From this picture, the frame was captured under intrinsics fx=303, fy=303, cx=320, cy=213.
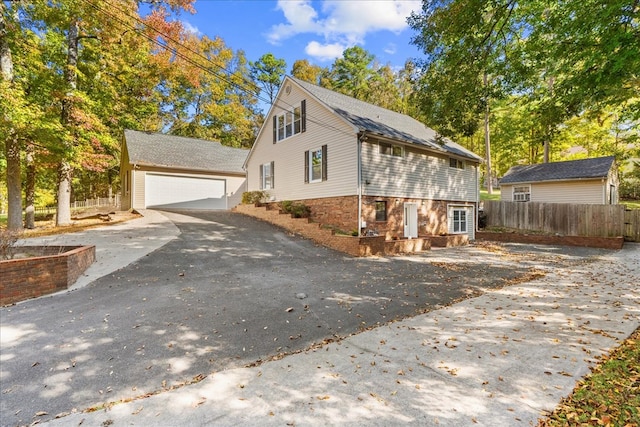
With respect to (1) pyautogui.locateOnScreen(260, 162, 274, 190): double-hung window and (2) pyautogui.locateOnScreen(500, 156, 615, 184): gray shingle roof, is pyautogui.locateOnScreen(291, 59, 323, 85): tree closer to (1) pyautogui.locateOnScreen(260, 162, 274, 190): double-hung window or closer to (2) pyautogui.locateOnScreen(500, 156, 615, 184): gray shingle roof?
(1) pyautogui.locateOnScreen(260, 162, 274, 190): double-hung window

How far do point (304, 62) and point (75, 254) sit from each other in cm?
3581

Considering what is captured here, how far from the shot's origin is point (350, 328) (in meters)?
4.87

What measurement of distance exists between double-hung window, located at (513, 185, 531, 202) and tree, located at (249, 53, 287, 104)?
27456 millimetres

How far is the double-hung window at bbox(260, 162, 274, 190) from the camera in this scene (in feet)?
57.1

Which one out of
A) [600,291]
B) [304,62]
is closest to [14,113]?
[600,291]

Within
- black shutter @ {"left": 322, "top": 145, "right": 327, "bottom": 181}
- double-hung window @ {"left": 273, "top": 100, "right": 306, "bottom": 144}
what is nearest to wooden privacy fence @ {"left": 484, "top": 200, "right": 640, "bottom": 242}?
black shutter @ {"left": 322, "top": 145, "right": 327, "bottom": 181}

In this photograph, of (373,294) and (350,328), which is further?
(373,294)

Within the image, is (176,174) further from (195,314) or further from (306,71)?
(306,71)

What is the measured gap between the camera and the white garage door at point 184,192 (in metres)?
19.3

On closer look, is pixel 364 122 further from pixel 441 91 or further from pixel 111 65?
pixel 111 65

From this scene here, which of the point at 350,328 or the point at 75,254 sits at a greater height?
the point at 75,254

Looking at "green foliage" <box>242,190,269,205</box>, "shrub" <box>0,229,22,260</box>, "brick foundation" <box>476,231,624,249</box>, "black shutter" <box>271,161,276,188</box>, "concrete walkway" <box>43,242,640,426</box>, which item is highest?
"black shutter" <box>271,161,276,188</box>

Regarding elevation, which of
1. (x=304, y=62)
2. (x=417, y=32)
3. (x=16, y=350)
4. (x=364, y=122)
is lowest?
(x=16, y=350)

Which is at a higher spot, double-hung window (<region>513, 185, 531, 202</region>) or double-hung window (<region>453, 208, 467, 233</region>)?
double-hung window (<region>513, 185, 531, 202</region>)
